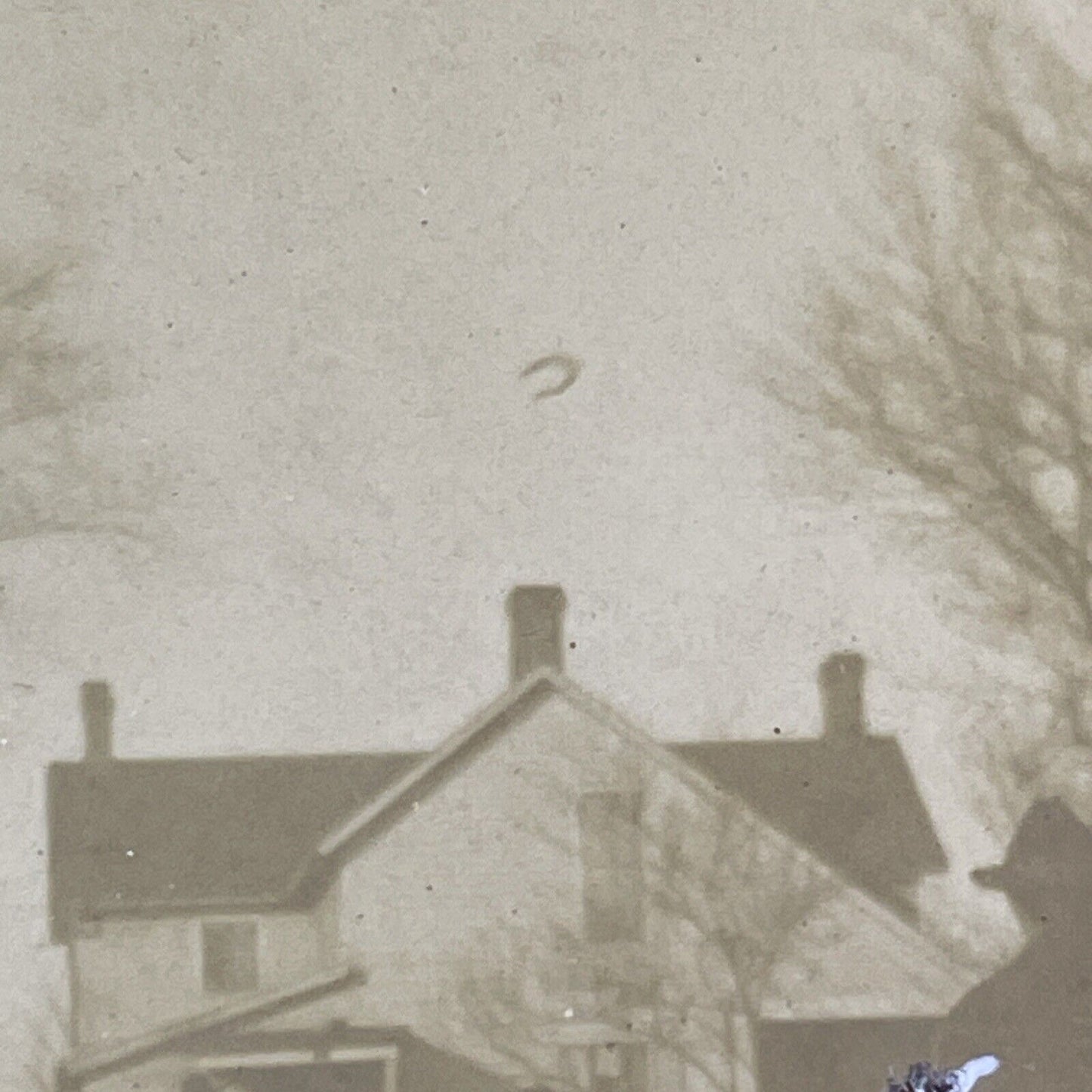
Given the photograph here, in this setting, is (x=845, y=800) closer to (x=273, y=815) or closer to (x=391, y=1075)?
(x=391, y=1075)

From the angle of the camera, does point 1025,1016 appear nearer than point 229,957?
No

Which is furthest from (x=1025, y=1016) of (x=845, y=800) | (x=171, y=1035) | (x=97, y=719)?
(x=97, y=719)

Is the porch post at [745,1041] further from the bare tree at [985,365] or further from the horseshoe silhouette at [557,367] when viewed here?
the horseshoe silhouette at [557,367]

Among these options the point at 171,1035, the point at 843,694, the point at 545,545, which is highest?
the point at 545,545

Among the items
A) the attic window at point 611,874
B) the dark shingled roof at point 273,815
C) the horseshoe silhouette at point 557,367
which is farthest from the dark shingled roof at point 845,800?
the horseshoe silhouette at point 557,367

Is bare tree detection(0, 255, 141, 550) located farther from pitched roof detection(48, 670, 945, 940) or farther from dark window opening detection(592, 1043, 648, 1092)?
dark window opening detection(592, 1043, 648, 1092)

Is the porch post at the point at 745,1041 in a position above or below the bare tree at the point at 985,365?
below

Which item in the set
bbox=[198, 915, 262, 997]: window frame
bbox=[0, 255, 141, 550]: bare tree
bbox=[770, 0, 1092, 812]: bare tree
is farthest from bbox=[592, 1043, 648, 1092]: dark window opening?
bbox=[0, 255, 141, 550]: bare tree
